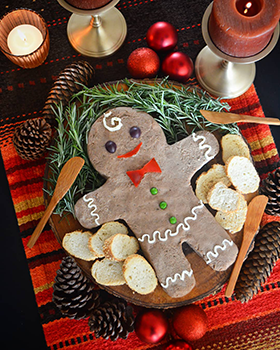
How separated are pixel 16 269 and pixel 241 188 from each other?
87 centimetres

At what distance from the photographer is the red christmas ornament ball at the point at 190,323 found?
3.68ft

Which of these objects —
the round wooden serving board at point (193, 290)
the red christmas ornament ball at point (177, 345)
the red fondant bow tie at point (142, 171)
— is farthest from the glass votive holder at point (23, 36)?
the red christmas ornament ball at point (177, 345)

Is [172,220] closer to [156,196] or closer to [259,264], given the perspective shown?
[156,196]

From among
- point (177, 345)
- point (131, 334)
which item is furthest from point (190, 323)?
point (131, 334)

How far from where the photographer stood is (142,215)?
1088 millimetres

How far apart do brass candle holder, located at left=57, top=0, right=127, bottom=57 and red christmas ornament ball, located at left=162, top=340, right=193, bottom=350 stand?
3.48 feet

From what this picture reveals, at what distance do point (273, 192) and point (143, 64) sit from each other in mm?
611

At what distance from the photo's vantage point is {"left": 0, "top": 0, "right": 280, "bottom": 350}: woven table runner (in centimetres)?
122

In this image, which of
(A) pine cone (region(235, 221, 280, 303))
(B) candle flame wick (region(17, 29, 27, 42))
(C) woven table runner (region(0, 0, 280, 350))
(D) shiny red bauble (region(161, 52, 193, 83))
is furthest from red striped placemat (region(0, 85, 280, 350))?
(B) candle flame wick (region(17, 29, 27, 42))

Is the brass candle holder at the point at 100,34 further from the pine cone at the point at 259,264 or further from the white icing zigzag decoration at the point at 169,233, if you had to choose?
the pine cone at the point at 259,264

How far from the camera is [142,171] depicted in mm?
1087

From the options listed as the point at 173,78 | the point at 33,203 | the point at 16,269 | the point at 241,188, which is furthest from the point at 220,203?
the point at 16,269

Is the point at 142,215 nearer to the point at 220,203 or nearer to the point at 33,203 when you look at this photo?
the point at 220,203

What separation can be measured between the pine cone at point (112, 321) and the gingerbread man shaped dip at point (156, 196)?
0.59ft
